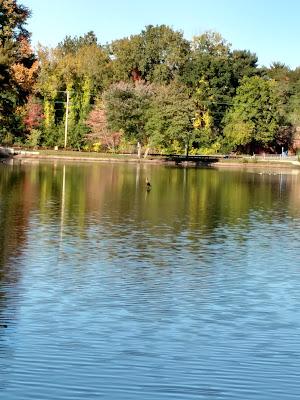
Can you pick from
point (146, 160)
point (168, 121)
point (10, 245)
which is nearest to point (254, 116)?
point (168, 121)

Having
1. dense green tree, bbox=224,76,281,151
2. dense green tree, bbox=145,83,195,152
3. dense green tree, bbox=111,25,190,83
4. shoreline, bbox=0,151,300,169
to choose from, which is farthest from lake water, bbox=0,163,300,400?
dense green tree, bbox=111,25,190,83

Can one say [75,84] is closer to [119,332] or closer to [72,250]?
[72,250]

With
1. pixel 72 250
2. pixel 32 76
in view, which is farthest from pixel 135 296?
pixel 32 76

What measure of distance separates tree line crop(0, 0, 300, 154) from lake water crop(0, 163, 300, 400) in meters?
49.4

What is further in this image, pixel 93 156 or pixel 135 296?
pixel 93 156

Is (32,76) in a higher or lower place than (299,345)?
higher

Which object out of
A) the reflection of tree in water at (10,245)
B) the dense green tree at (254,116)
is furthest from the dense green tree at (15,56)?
the dense green tree at (254,116)

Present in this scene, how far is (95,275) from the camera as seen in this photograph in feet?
63.2

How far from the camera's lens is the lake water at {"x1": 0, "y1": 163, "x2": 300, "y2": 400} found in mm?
11414

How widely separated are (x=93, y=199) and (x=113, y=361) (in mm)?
27469

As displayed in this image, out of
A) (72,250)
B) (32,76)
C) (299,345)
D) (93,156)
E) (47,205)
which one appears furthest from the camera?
(93,156)

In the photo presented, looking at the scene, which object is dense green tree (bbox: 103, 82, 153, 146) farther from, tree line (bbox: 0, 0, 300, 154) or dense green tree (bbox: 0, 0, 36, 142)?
dense green tree (bbox: 0, 0, 36, 142)

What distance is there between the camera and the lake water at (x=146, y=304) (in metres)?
11.4

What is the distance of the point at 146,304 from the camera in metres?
16.2
